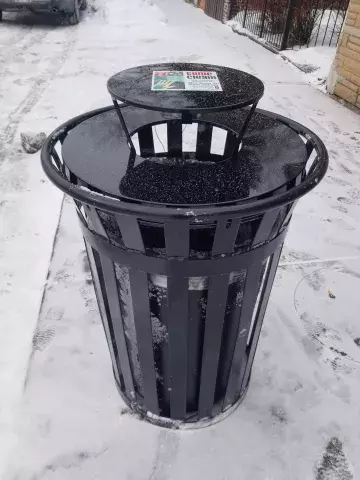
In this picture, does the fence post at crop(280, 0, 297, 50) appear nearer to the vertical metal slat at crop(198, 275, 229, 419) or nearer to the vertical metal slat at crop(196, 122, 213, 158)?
the vertical metal slat at crop(196, 122, 213, 158)

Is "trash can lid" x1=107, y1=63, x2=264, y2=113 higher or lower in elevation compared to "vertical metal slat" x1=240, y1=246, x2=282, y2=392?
higher

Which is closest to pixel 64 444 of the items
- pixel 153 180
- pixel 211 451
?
pixel 211 451

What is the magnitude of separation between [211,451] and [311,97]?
4186 millimetres

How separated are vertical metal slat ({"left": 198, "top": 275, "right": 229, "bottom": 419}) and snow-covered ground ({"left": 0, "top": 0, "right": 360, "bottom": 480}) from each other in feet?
0.68

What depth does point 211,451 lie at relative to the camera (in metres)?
1.45

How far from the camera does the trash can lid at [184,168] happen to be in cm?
96

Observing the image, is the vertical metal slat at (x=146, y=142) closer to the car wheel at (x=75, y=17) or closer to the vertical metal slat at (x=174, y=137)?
the vertical metal slat at (x=174, y=137)

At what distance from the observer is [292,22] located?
6.41 m

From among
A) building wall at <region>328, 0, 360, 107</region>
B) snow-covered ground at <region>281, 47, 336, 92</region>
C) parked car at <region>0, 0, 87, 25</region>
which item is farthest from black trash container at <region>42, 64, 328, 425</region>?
parked car at <region>0, 0, 87, 25</region>

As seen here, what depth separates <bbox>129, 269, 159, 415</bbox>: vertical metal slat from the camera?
1.04 m

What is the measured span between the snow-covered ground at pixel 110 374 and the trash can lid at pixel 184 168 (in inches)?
38.8

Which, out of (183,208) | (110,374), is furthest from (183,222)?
(110,374)

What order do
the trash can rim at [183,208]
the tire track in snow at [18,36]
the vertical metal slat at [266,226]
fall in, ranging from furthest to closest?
the tire track in snow at [18,36] → the vertical metal slat at [266,226] → the trash can rim at [183,208]

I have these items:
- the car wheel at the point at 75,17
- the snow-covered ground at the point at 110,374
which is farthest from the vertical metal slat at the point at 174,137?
the car wheel at the point at 75,17
